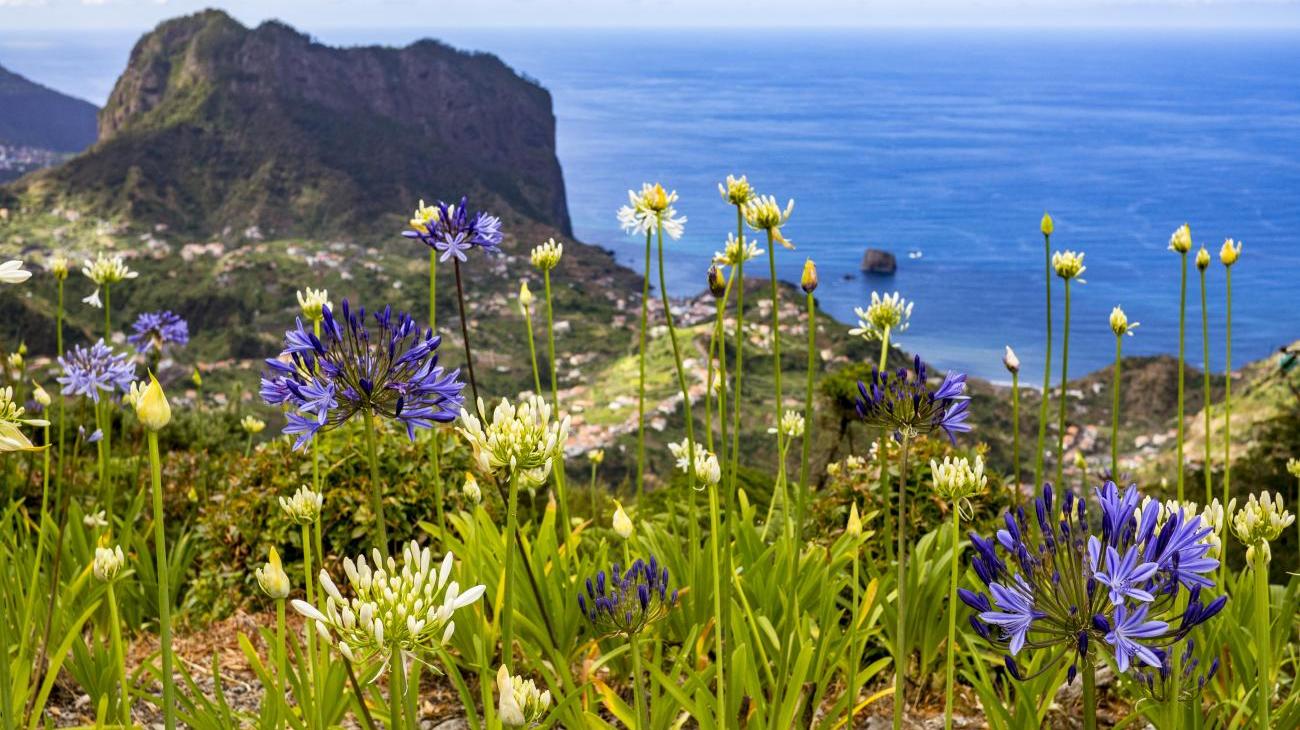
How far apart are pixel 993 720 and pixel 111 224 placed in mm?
100850

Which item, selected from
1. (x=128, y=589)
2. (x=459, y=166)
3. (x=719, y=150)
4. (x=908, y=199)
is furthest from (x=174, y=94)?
(x=128, y=589)

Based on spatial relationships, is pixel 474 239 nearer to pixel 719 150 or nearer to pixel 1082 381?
pixel 1082 381

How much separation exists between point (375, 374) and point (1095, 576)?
1549 mm

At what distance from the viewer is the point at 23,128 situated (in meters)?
155

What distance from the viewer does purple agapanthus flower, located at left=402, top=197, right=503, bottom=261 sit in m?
3.61

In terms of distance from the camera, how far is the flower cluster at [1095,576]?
5.61ft

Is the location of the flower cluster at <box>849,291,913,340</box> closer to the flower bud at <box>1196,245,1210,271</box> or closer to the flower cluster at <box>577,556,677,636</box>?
the flower bud at <box>1196,245,1210,271</box>

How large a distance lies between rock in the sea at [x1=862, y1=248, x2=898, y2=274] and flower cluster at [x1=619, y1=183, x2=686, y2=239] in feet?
341

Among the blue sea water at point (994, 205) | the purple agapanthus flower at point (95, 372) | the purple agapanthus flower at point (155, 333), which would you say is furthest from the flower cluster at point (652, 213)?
the blue sea water at point (994, 205)

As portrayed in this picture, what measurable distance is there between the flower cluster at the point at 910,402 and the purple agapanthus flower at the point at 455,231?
1.66m

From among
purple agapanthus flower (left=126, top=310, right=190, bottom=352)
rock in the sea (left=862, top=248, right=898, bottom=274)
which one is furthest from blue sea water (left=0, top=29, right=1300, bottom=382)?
purple agapanthus flower (left=126, top=310, right=190, bottom=352)

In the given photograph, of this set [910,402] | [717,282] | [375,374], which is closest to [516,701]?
[375,374]

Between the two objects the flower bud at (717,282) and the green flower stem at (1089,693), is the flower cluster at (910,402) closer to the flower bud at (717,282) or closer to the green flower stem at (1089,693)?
the green flower stem at (1089,693)

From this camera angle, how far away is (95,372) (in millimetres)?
4840
